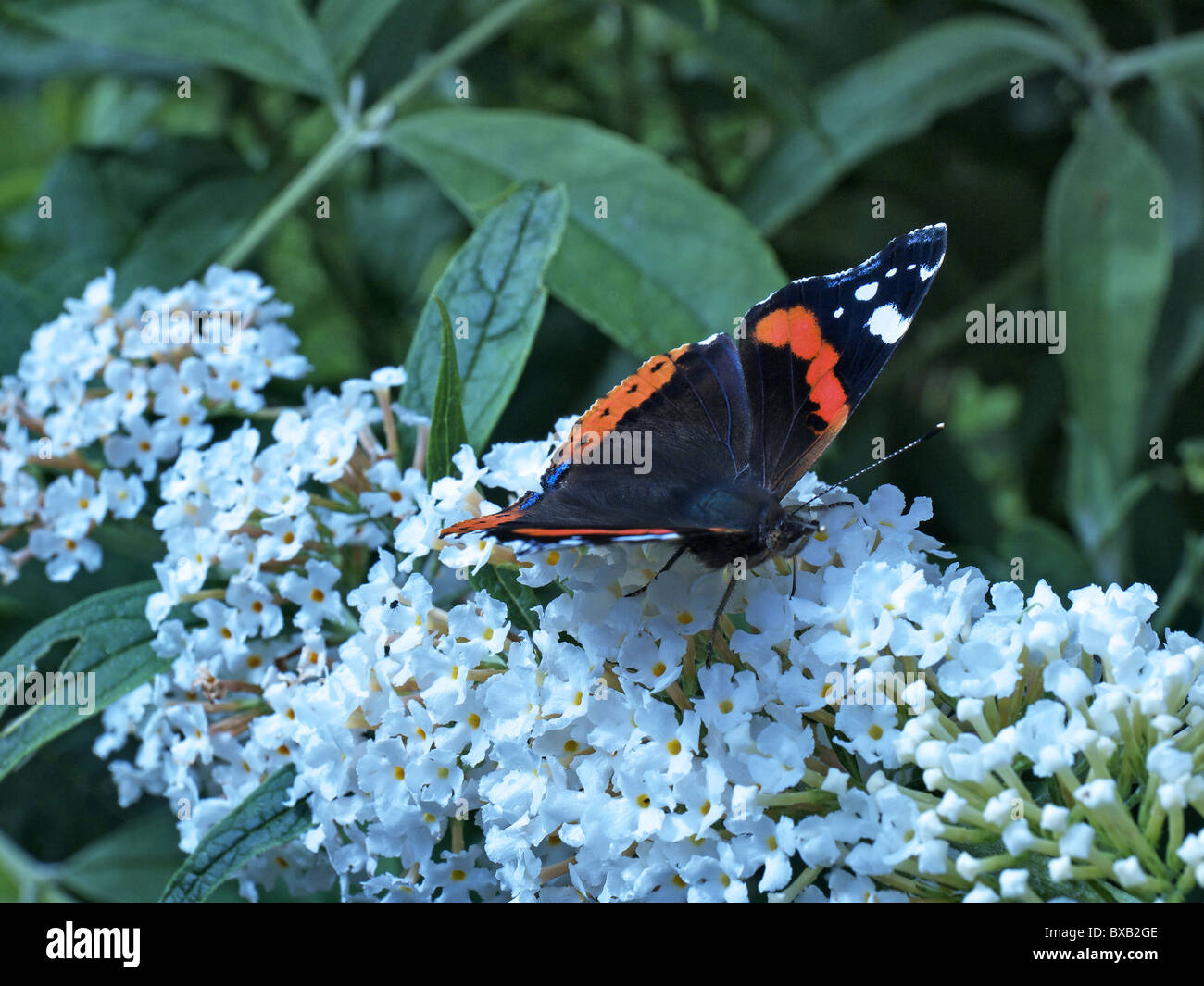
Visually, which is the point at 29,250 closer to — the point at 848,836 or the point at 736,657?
the point at 736,657

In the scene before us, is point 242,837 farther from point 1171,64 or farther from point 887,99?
point 1171,64

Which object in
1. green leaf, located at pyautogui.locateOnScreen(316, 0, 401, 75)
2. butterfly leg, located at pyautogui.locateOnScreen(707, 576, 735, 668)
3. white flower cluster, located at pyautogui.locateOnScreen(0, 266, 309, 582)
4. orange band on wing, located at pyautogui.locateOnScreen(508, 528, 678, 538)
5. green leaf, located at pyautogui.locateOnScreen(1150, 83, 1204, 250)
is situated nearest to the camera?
orange band on wing, located at pyautogui.locateOnScreen(508, 528, 678, 538)

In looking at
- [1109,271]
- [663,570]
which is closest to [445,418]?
[663,570]

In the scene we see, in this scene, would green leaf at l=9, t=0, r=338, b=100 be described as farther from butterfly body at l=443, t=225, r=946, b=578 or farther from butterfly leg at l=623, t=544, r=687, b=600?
butterfly leg at l=623, t=544, r=687, b=600

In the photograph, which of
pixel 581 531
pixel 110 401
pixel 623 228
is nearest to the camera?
pixel 581 531

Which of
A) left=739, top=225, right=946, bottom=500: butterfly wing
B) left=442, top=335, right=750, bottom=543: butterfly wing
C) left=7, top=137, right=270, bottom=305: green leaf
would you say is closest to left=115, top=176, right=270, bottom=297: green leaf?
left=7, top=137, right=270, bottom=305: green leaf

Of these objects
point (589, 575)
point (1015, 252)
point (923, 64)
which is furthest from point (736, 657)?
point (1015, 252)

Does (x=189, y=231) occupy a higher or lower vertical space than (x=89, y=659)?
higher
